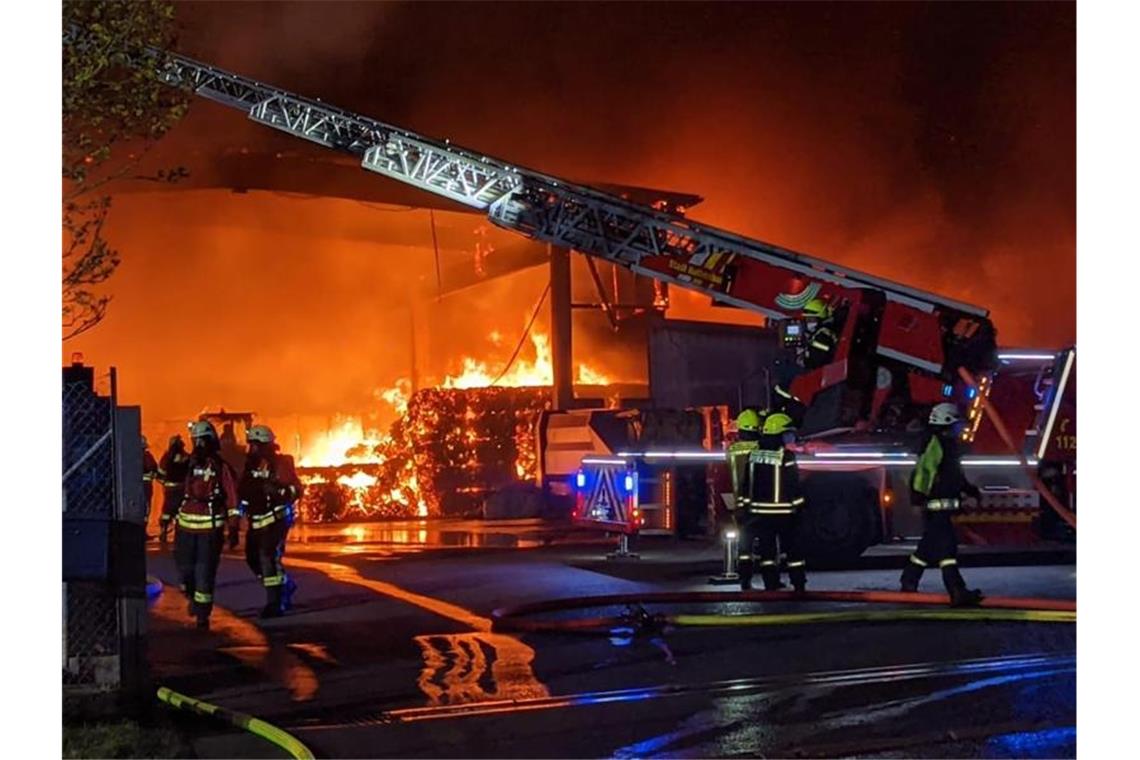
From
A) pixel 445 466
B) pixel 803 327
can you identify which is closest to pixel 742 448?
pixel 803 327

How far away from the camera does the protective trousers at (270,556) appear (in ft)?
27.9

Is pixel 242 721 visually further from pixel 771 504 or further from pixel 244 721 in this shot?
pixel 771 504

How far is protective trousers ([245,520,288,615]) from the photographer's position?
8.52 meters

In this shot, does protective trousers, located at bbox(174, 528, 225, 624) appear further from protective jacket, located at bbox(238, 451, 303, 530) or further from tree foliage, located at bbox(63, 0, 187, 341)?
tree foliage, located at bbox(63, 0, 187, 341)

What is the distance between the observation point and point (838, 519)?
10.5 meters

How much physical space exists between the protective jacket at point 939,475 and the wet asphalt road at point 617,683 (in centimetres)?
90

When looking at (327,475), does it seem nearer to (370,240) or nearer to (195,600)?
(370,240)

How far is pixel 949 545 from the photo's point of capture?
8.08 metres

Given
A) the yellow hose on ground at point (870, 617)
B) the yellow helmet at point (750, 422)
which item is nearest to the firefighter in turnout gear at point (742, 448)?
the yellow helmet at point (750, 422)

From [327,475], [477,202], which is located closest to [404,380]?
[327,475]

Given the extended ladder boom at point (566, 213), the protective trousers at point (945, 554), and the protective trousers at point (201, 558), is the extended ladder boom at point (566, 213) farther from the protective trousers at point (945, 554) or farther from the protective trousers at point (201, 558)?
the protective trousers at point (201, 558)

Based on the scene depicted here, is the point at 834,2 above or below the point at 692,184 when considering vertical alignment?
above

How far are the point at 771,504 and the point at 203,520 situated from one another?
384 cm

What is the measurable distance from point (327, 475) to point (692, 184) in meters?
7.56
